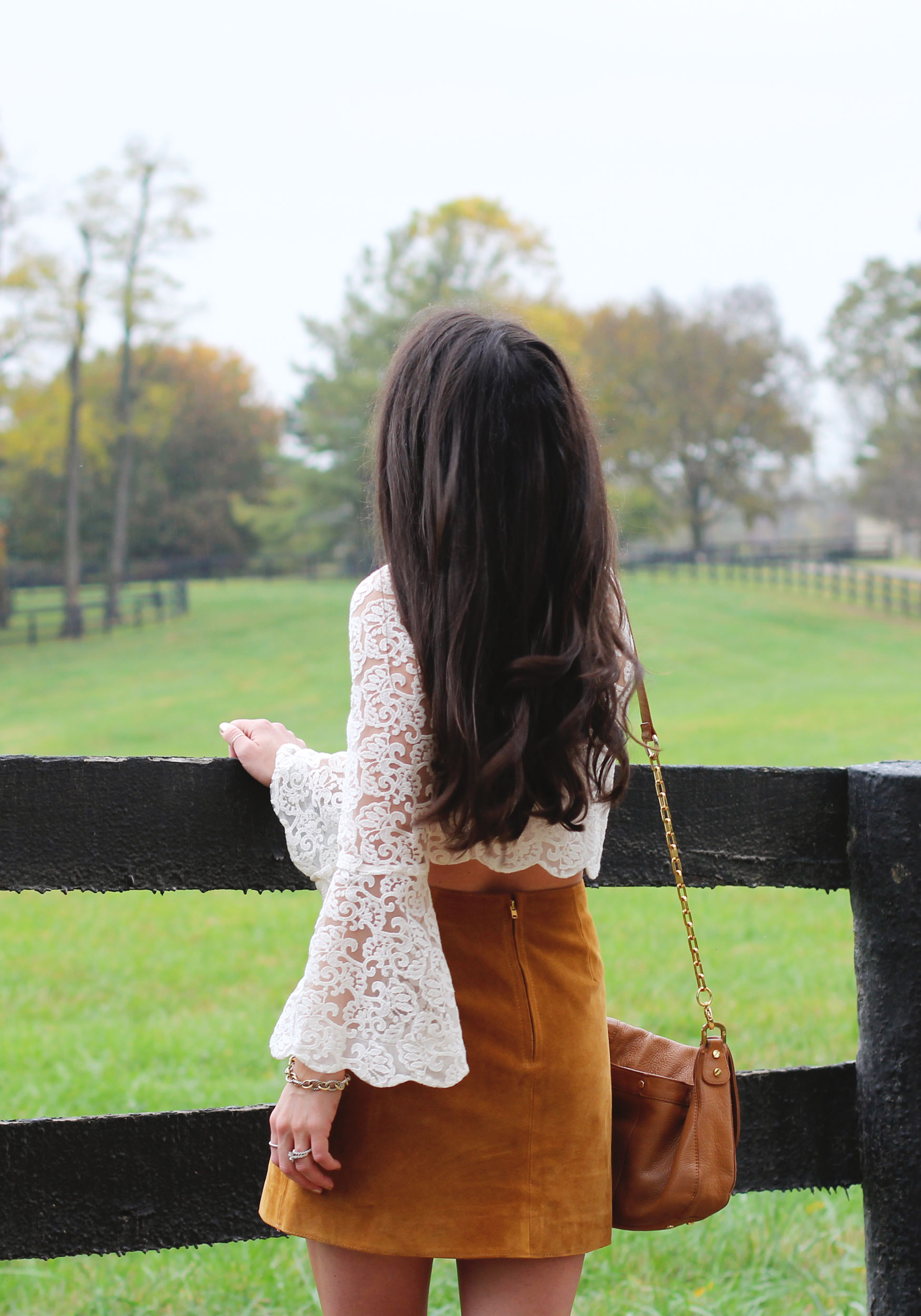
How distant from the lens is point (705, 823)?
6.49ft

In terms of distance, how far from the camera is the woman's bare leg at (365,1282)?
5.00ft

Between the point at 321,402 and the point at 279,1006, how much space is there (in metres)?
39.4

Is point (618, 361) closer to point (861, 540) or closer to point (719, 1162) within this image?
point (861, 540)

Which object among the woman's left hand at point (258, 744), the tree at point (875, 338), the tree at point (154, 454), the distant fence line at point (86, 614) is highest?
the tree at point (875, 338)

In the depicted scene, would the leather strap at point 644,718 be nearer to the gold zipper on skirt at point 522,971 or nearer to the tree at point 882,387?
the gold zipper on skirt at point 522,971

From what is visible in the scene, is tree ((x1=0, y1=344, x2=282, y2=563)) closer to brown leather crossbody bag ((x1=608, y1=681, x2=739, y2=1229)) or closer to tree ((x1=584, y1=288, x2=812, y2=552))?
tree ((x1=584, y1=288, x2=812, y2=552))

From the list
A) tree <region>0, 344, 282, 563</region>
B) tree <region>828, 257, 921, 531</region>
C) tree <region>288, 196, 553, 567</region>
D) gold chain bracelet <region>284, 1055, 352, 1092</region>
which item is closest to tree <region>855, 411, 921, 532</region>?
tree <region>828, 257, 921, 531</region>

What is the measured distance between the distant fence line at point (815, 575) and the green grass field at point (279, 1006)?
18.3 m

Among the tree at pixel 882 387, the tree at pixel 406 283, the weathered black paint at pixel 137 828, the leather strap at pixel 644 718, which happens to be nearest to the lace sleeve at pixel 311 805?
the weathered black paint at pixel 137 828

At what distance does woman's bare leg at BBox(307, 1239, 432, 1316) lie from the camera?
1.52 metres

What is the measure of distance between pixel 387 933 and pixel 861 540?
59589 mm

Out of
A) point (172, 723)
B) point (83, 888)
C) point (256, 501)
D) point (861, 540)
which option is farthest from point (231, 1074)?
point (861, 540)

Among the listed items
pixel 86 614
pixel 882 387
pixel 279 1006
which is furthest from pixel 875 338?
pixel 279 1006

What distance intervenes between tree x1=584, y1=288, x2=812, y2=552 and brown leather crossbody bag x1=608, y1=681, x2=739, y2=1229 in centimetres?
4887
